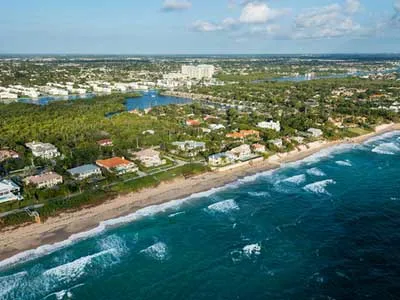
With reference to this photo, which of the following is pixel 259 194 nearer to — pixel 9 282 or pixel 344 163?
pixel 344 163

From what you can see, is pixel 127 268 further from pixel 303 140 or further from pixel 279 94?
pixel 279 94

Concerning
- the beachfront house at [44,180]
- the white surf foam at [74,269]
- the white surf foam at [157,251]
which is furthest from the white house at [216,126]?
the white surf foam at [74,269]

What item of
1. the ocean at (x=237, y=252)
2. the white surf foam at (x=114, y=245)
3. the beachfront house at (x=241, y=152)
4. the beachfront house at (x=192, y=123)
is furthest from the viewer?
the beachfront house at (x=192, y=123)

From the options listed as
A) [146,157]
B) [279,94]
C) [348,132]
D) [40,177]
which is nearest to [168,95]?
[279,94]

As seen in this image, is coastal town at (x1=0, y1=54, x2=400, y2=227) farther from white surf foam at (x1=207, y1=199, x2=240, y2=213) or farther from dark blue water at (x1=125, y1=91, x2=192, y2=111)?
white surf foam at (x1=207, y1=199, x2=240, y2=213)

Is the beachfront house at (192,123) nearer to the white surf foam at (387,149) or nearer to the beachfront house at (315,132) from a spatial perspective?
the beachfront house at (315,132)

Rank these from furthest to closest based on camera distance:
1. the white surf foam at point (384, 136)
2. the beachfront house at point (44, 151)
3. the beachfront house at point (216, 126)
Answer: the beachfront house at point (216, 126) < the white surf foam at point (384, 136) < the beachfront house at point (44, 151)
